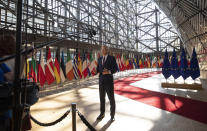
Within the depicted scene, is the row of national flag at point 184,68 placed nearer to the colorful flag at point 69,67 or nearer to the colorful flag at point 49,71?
the colorful flag at point 69,67

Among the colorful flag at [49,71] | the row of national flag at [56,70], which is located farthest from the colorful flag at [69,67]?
the colorful flag at [49,71]

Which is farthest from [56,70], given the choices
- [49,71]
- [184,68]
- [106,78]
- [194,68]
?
[194,68]

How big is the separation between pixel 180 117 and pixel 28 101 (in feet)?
9.72

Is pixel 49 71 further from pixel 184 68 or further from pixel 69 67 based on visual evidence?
pixel 184 68

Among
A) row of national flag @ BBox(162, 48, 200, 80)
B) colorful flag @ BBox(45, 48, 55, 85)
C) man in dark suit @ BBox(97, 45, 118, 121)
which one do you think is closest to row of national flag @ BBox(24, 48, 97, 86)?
colorful flag @ BBox(45, 48, 55, 85)

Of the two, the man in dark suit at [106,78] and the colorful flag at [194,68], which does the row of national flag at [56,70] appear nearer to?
the man in dark suit at [106,78]

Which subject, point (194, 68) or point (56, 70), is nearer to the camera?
point (56, 70)

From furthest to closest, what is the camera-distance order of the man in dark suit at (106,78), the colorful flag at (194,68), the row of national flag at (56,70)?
the colorful flag at (194,68) → the row of national flag at (56,70) → the man in dark suit at (106,78)

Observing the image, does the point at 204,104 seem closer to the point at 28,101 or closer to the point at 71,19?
the point at 28,101

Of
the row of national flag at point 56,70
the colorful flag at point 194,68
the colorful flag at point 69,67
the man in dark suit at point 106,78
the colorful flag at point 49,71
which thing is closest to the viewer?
the man in dark suit at point 106,78

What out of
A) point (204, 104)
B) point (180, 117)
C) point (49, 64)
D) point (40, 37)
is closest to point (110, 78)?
point (180, 117)

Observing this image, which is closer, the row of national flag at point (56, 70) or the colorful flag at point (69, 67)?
the row of national flag at point (56, 70)

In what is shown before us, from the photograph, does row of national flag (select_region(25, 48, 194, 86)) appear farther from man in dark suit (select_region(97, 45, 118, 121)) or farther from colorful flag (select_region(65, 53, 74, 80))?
man in dark suit (select_region(97, 45, 118, 121))

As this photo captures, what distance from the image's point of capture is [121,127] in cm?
231
